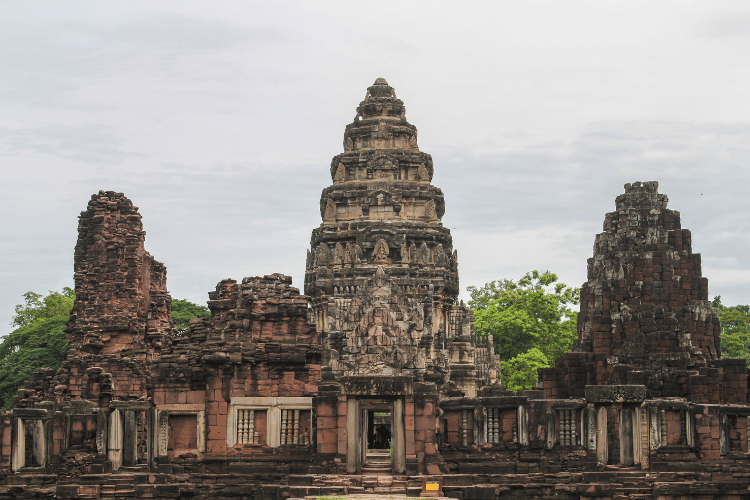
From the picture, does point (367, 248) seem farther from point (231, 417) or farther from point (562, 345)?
point (231, 417)

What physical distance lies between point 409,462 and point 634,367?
7634 mm

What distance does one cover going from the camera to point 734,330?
182 ft

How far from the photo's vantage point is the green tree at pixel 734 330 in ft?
161

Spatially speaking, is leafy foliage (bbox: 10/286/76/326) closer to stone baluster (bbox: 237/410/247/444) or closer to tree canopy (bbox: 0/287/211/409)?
tree canopy (bbox: 0/287/211/409)

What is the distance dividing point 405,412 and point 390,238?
967 inches

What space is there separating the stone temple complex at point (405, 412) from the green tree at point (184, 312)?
3364cm

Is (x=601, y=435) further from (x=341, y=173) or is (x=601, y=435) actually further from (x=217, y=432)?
(x=341, y=173)

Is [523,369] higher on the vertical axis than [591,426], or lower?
higher

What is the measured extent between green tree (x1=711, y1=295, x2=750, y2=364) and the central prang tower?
437 inches

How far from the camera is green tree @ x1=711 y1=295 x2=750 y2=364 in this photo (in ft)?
161

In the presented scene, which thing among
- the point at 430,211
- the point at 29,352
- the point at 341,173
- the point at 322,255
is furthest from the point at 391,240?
the point at 29,352

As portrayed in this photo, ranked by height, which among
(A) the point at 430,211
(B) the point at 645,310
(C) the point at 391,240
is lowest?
(B) the point at 645,310

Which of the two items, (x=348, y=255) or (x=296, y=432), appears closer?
(x=296, y=432)

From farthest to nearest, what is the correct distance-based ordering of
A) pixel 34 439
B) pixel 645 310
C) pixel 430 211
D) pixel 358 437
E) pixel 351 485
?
1. pixel 430 211
2. pixel 645 310
3. pixel 34 439
4. pixel 358 437
5. pixel 351 485
